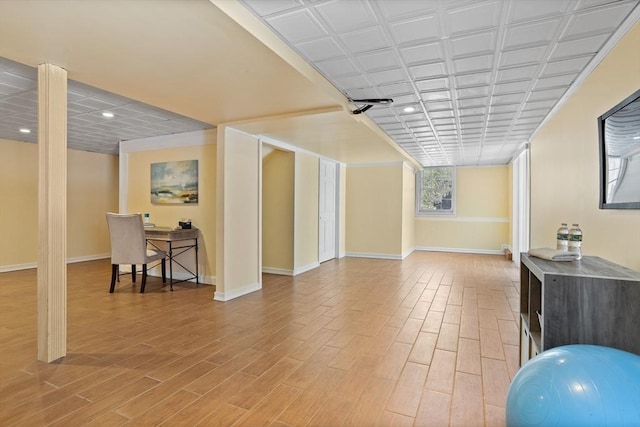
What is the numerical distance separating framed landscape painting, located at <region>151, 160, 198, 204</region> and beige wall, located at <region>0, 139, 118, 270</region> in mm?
2617

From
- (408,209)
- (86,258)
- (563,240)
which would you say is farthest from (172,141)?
(408,209)

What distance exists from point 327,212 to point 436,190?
376 cm

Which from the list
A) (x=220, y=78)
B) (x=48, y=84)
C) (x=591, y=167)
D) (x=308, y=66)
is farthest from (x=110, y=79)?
(x=591, y=167)

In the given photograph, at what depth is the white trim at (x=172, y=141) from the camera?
496 cm

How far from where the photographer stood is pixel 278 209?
575 cm

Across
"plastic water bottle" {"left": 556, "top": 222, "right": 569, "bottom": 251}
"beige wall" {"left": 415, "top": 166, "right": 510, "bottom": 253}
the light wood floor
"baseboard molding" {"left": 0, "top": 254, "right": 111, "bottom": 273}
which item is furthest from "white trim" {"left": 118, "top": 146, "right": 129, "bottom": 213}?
"beige wall" {"left": 415, "top": 166, "right": 510, "bottom": 253}

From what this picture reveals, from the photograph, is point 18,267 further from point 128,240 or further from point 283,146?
point 283,146

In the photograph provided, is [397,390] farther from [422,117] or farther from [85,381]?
[422,117]

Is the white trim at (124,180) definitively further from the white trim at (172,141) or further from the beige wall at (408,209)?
the beige wall at (408,209)

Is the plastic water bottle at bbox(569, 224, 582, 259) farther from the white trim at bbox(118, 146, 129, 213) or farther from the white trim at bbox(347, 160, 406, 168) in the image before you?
the white trim at bbox(118, 146, 129, 213)

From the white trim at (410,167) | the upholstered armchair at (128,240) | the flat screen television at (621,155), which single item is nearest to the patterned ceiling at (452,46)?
the flat screen television at (621,155)

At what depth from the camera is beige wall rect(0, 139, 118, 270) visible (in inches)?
228

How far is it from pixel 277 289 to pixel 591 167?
3760mm

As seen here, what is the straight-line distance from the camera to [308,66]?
2582 millimetres
